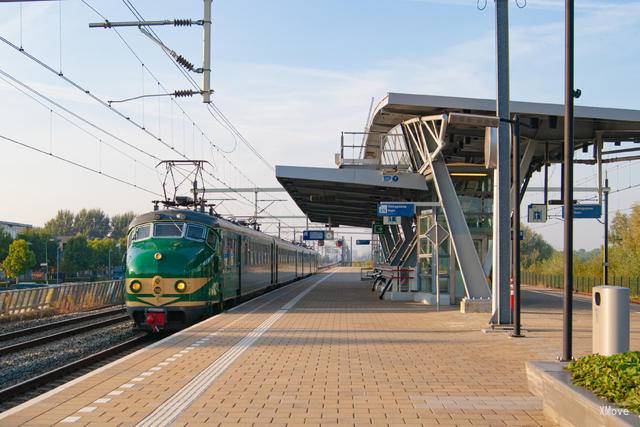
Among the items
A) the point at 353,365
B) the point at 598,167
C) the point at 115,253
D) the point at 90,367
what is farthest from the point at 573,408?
the point at 115,253

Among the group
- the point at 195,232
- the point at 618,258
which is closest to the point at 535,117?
the point at 195,232

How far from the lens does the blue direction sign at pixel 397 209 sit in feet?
78.9

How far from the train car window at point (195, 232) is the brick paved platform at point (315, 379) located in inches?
91.7

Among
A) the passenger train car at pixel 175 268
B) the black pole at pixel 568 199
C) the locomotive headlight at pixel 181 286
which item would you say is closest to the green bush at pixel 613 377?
the black pole at pixel 568 199

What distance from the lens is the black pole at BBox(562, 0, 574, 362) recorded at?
386 inches

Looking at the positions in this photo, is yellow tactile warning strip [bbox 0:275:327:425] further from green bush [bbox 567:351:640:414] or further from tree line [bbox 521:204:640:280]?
tree line [bbox 521:204:640:280]

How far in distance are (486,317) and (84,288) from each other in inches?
654

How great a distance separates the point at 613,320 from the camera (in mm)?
8297

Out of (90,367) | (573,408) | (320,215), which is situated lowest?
(90,367)

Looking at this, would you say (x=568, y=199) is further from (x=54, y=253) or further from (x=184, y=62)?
(x=54, y=253)

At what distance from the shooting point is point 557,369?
793cm

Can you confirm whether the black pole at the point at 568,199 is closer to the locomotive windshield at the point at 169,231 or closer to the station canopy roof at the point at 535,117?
the station canopy roof at the point at 535,117

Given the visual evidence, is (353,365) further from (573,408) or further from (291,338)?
(573,408)

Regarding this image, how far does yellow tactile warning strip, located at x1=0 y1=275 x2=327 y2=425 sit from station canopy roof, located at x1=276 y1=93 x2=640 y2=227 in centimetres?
821
